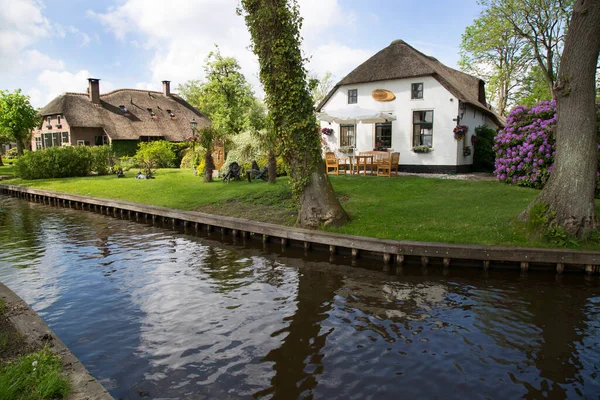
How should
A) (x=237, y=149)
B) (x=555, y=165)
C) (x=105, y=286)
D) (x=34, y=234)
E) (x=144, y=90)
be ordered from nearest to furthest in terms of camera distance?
(x=105, y=286) → (x=555, y=165) → (x=34, y=234) → (x=237, y=149) → (x=144, y=90)

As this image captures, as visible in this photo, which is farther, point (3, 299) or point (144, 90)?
point (144, 90)

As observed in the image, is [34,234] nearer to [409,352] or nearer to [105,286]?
[105,286]

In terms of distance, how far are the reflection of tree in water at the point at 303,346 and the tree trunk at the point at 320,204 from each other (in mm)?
2693

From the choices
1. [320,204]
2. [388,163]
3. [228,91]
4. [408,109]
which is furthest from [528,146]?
[228,91]

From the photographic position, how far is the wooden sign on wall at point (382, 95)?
21.4 metres

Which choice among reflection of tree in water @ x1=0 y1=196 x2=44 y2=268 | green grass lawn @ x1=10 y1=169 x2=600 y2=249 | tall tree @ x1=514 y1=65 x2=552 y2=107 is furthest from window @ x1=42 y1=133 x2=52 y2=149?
tall tree @ x1=514 y1=65 x2=552 y2=107

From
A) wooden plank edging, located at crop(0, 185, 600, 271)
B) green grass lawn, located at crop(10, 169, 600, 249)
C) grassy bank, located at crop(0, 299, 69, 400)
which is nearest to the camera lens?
grassy bank, located at crop(0, 299, 69, 400)

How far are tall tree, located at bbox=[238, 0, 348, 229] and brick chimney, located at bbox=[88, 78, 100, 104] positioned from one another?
34.8 metres

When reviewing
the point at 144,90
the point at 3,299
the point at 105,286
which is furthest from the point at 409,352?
the point at 144,90

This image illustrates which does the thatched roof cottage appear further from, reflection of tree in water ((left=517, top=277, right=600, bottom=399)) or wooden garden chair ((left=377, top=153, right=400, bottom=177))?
reflection of tree in water ((left=517, top=277, right=600, bottom=399))

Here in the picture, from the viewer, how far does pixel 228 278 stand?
838cm

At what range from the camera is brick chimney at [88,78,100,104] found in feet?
130

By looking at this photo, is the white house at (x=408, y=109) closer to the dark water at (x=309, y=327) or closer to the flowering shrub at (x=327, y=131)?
the flowering shrub at (x=327, y=131)

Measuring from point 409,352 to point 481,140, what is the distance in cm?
1979
